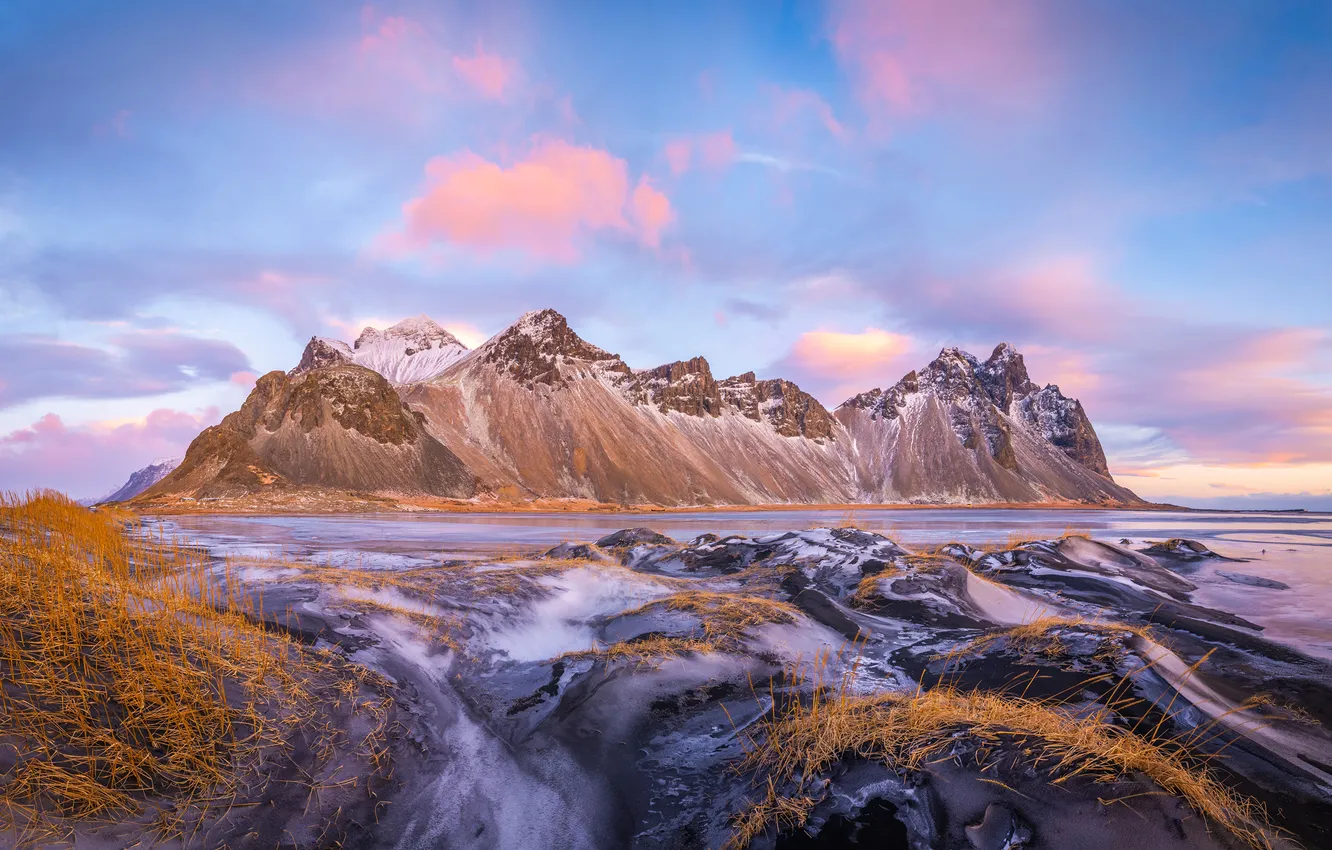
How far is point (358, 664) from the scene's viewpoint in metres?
6.69

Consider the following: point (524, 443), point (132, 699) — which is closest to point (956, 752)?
point (132, 699)

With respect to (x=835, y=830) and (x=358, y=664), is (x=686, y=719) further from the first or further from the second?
(x=358, y=664)

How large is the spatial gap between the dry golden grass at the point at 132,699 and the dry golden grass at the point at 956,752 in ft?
11.6

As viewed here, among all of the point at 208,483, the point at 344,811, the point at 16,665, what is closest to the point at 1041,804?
the point at 344,811

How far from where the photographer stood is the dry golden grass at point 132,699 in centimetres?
386

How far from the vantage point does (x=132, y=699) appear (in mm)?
4633

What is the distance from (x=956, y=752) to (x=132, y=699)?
241 inches

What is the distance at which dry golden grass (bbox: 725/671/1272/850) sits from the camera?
11.8ft

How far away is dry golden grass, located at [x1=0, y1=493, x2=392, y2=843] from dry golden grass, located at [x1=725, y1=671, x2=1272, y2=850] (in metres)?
3.53

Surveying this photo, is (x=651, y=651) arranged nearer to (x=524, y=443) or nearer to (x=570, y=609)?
(x=570, y=609)

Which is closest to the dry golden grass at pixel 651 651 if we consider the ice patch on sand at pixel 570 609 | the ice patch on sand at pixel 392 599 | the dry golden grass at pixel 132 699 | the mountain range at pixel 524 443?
the ice patch on sand at pixel 570 609

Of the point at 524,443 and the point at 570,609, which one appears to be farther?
the point at 524,443

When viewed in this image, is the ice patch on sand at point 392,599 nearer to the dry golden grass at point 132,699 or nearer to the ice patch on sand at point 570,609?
the ice patch on sand at point 570,609

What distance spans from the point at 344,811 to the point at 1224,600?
62.9 feet
